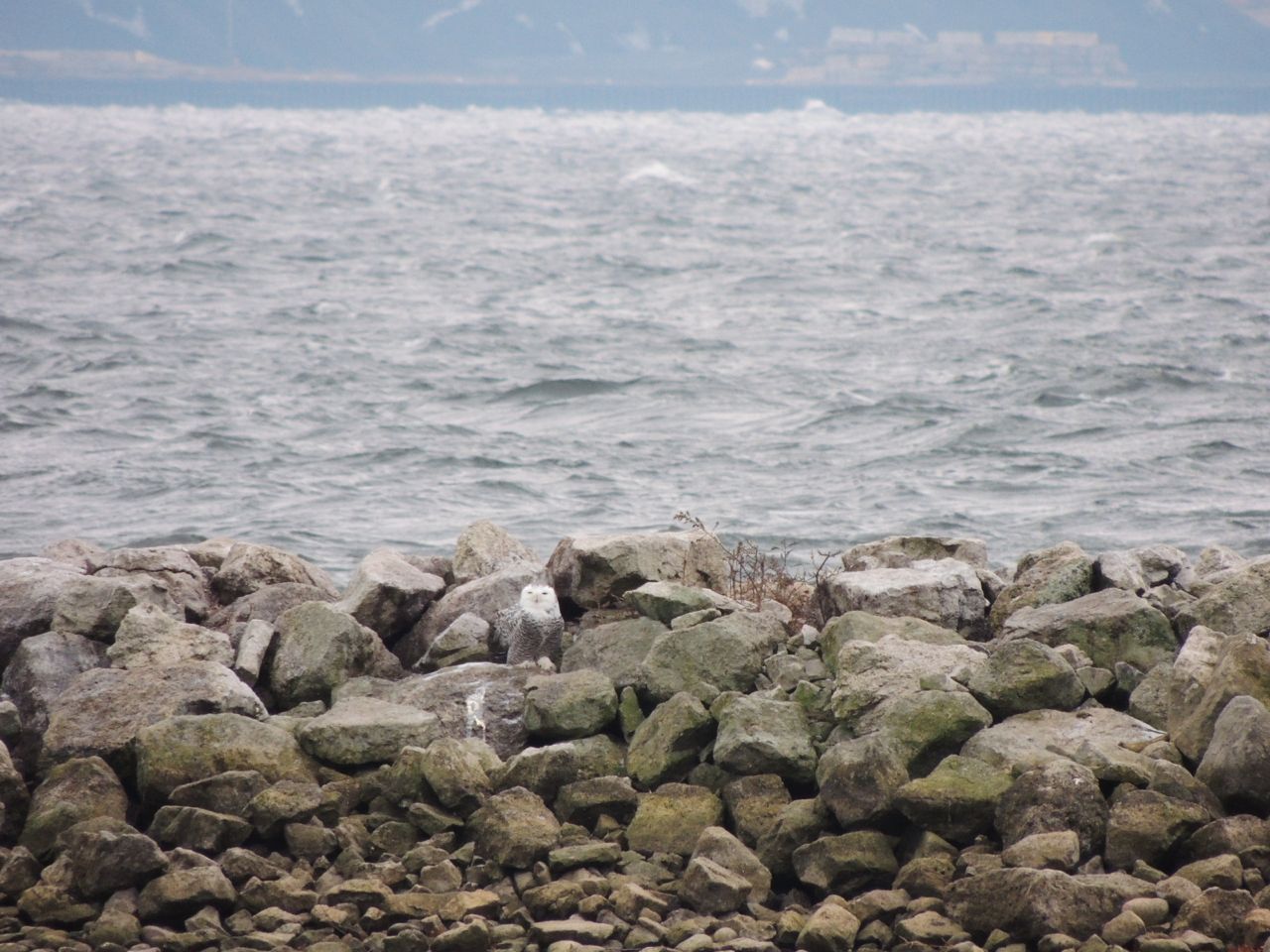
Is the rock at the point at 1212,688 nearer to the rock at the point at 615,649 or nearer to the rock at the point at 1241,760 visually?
the rock at the point at 1241,760

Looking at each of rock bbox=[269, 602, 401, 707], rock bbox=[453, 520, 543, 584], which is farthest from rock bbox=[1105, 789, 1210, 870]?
rock bbox=[453, 520, 543, 584]

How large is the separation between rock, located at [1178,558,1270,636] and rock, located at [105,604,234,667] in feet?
14.7

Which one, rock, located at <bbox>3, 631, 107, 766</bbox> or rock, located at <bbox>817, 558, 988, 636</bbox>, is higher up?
rock, located at <bbox>817, 558, 988, 636</bbox>

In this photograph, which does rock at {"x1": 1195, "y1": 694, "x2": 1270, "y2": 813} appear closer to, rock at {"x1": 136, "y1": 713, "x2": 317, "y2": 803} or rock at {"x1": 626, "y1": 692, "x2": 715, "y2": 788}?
rock at {"x1": 626, "y1": 692, "x2": 715, "y2": 788}

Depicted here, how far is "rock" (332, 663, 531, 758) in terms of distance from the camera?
6355 mm

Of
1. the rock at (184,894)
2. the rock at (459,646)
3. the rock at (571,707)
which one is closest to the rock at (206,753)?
the rock at (184,894)

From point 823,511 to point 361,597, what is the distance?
7.43 meters

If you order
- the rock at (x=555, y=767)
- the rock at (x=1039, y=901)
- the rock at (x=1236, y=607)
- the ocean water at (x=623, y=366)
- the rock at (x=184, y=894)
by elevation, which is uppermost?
the rock at (x=1236, y=607)

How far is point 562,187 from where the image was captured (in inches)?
2367

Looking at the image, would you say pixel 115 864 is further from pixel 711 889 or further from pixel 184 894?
pixel 711 889

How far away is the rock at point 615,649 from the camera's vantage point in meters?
6.61

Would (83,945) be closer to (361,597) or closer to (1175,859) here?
(361,597)

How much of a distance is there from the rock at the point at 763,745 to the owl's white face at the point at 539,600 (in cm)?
134

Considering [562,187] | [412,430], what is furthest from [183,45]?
[412,430]
